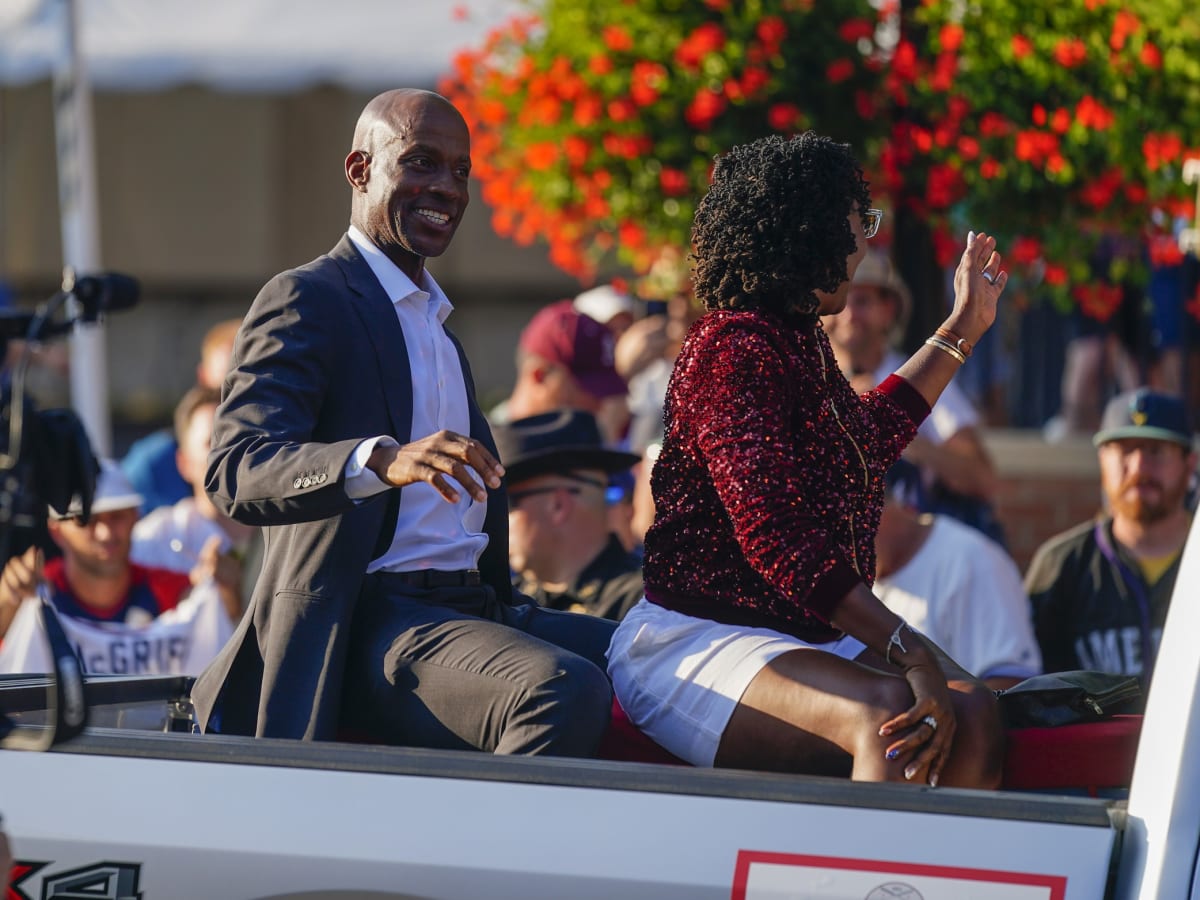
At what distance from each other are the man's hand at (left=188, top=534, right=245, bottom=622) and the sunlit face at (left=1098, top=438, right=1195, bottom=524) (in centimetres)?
282

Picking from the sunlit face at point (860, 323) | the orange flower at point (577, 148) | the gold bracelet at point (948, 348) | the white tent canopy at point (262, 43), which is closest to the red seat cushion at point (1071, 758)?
the gold bracelet at point (948, 348)

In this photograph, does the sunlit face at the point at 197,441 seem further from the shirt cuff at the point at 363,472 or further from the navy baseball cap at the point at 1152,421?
the shirt cuff at the point at 363,472

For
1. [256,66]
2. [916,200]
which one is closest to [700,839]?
[916,200]

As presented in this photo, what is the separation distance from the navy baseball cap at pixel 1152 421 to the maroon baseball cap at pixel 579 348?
1759 mm

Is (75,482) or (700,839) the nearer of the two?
(700,839)

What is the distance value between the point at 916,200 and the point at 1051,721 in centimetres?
410

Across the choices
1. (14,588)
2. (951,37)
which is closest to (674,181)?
(951,37)

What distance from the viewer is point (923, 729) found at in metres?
2.71

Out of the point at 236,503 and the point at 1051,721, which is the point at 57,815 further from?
the point at 1051,721

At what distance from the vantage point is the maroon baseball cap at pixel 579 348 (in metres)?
6.42

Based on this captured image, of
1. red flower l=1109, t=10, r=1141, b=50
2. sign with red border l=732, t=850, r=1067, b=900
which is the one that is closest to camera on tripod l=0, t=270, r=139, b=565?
sign with red border l=732, t=850, r=1067, b=900

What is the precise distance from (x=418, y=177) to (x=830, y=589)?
3.57 ft

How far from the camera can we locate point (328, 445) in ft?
9.29

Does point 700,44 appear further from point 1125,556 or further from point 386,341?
point 386,341
